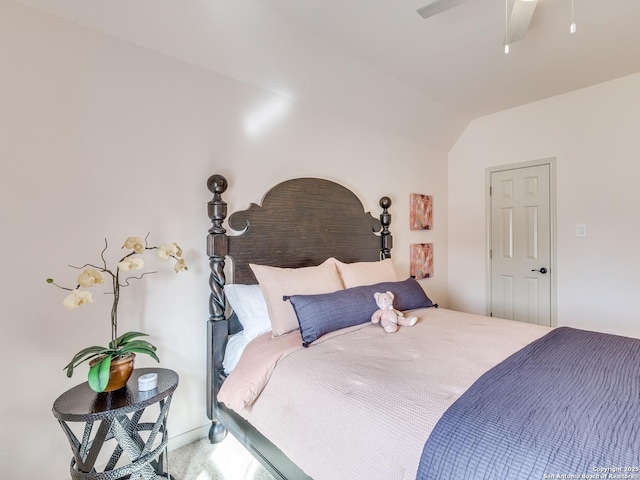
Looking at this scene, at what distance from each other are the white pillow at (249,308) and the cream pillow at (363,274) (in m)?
0.62

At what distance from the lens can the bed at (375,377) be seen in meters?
0.88

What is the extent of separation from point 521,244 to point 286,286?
2799 millimetres

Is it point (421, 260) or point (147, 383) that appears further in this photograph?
point (421, 260)

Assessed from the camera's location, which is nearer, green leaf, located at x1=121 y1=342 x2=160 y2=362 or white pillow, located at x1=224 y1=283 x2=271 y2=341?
green leaf, located at x1=121 y1=342 x2=160 y2=362

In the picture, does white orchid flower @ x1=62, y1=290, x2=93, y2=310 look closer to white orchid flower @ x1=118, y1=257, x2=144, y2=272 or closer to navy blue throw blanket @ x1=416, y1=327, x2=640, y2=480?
white orchid flower @ x1=118, y1=257, x2=144, y2=272

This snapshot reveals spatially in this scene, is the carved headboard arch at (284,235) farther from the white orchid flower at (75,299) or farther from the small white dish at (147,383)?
the white orchid flower at (75,299)

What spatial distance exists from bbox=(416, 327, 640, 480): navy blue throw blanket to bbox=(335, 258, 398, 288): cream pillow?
1119 millimetres

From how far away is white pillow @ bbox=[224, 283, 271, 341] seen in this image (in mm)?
1926

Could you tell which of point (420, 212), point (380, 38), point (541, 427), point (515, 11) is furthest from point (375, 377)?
point (420, 212)

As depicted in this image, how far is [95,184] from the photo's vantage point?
5.41 feet

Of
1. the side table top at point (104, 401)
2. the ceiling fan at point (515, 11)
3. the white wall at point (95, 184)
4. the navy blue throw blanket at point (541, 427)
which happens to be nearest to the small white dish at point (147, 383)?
the side table top at point (104, 401)

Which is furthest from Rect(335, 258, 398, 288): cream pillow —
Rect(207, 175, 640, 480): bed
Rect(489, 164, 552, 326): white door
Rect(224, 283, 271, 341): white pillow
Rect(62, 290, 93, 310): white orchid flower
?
Rect(489, 164, 552, 326): white door

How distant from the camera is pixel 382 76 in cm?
272

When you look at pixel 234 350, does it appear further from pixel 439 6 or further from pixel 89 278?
pixel 439 6
